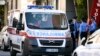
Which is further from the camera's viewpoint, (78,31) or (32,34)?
(78,31)

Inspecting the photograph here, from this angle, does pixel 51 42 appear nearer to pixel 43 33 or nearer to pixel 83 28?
pixel 43 33

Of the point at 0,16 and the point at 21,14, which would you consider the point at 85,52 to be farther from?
the point at 0,16

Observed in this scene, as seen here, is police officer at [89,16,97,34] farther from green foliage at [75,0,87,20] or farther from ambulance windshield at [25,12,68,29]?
green foliage at [75,0,87,20]

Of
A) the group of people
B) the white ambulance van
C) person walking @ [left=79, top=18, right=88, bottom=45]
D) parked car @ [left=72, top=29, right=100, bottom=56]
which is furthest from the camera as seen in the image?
person walking @ [left=79, top=18, right=88, bottom=45]

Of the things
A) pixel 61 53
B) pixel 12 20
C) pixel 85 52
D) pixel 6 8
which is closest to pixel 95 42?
pixel 85 52

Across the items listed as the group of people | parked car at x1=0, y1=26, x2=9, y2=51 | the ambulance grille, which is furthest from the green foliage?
the ambulance grille

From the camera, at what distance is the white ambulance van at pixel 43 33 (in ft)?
63.3

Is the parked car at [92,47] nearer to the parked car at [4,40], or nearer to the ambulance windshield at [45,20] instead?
the ambulance windshield at [45,20]

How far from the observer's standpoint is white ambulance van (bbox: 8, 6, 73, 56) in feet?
63.3

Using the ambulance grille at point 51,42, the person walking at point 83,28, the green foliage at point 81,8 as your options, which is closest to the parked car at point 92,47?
the ambulance grille at point 51,42

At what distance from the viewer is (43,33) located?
763 inches

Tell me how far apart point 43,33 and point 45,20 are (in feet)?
2.95

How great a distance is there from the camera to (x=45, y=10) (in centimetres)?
2056

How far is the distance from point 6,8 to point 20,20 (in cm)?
3954
